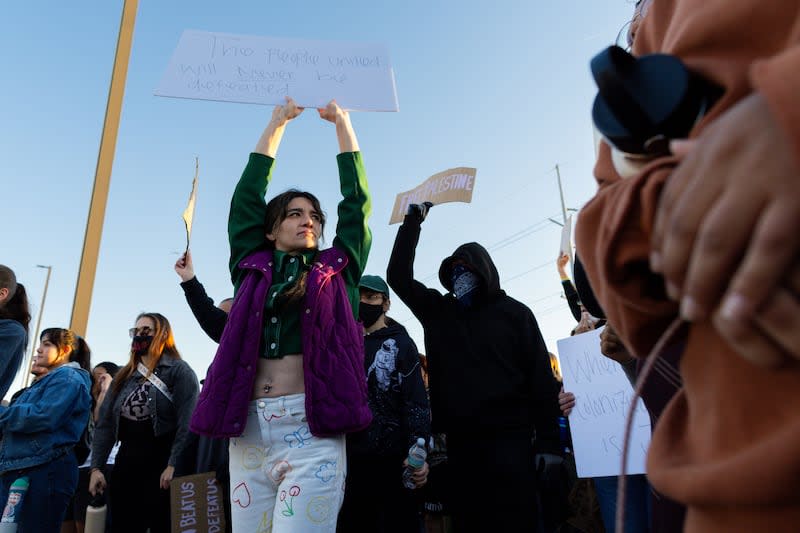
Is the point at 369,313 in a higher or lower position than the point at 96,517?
higher

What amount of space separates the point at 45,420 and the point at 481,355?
3.30m

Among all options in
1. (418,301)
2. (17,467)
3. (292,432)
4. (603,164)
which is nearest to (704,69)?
(603,164)

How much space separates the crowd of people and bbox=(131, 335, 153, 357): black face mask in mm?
17

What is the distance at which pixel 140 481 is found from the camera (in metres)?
4.72

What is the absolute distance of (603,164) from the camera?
1051 millimetres

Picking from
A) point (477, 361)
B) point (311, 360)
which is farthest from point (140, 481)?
point (311, 360)

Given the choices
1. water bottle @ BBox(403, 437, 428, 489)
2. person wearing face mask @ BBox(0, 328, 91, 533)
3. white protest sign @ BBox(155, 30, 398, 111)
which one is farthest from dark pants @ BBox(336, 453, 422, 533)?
person wearing face mask @ BBox(0, 328, 91, 533)

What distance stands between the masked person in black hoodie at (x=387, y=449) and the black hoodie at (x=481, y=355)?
453 mm

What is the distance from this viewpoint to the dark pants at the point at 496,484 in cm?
312

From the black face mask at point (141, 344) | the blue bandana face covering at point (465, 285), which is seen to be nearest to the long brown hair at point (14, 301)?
the black face mask at point (141, 344)

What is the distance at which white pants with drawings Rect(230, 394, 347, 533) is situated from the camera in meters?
2.21

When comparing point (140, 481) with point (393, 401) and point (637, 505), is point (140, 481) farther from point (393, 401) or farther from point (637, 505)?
point (637, 505)

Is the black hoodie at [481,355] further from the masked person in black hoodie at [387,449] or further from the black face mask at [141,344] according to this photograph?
the black face mask at [141,344]

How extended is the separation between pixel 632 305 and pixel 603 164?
1.07 feet
